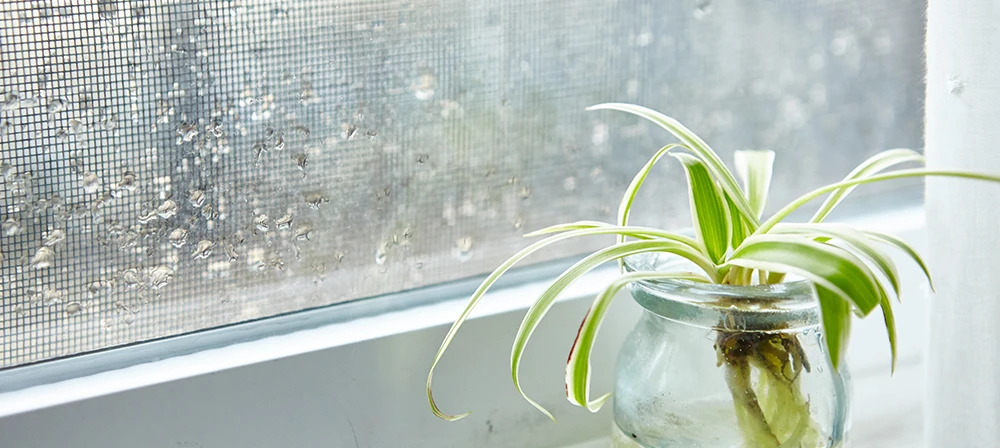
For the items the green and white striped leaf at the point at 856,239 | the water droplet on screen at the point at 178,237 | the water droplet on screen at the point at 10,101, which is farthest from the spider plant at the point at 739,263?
the water droplet on screen at the point at 10,101

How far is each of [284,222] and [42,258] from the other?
16cm

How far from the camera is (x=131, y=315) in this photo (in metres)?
0.56

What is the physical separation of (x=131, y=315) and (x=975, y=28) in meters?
0.60

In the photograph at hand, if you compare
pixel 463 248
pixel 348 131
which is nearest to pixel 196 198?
pixel 348 131

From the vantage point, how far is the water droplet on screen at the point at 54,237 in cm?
53

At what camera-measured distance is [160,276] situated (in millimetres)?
566

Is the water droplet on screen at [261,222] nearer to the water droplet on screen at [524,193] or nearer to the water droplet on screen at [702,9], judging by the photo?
the water droplet on screen at [524,193]

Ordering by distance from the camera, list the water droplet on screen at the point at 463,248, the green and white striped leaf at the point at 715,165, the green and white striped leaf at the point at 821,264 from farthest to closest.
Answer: the water droplet on screen at the point at 463,248 < the green and white striped leaf at the point at 715,165 < the green and white striped leaf at the point at 821,264

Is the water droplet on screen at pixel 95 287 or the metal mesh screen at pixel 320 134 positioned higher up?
the metal mesh screen at pixel 320 134

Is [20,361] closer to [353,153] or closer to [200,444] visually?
[200,444]

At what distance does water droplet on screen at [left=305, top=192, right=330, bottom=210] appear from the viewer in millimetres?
606

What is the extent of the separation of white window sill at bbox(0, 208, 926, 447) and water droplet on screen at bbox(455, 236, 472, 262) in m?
0.04

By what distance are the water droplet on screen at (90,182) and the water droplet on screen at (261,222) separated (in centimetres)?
11

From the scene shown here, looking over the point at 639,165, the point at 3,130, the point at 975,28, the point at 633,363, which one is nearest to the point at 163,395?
the point at 3,130
